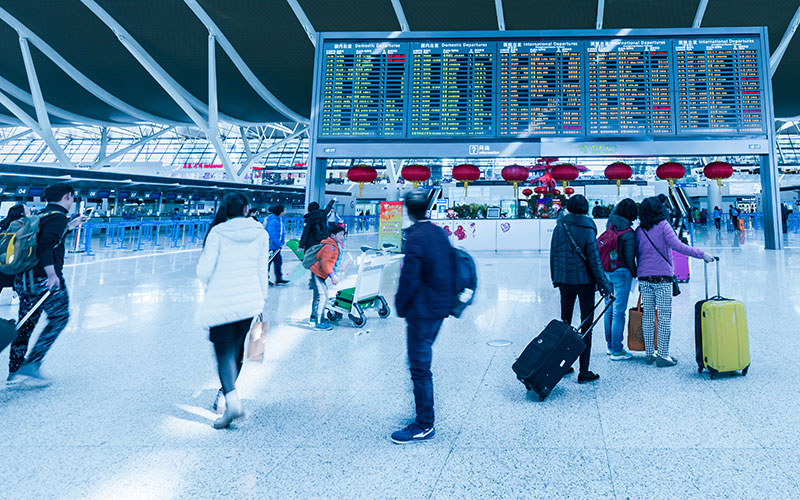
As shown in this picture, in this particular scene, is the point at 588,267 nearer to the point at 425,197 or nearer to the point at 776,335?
the point at 425,197

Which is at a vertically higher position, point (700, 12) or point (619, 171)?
point (700, 12)

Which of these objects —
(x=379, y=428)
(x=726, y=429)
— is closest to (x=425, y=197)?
(x=379, y=428)

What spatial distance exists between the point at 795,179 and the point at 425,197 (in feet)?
194

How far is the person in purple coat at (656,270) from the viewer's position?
3.53 meters

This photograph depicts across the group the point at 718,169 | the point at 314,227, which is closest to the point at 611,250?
the point at 314,227

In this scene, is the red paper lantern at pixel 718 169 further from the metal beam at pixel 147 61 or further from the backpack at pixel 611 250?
the metal beam at pixel 147 61

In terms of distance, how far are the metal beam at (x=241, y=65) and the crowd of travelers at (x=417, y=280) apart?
14803 millimetres

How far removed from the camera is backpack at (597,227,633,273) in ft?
12.4

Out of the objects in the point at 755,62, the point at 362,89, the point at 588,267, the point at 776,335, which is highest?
the point at 755,62

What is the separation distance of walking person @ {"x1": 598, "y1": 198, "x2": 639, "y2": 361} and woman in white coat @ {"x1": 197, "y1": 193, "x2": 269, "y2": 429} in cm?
297

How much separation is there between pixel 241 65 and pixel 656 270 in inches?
793

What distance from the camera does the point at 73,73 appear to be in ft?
65.9

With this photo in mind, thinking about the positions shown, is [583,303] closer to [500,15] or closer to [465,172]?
[465,172]

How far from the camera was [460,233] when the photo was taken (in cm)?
1562
